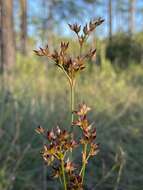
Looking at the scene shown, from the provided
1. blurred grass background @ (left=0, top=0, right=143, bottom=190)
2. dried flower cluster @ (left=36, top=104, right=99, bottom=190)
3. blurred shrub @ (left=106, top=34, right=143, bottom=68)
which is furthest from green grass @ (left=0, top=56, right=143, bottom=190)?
blurred shrub @ (left=106, top=34, right=143, bottom=68)

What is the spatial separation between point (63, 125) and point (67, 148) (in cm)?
279

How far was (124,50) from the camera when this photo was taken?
39.8ft

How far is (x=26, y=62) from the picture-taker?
930 centimetres

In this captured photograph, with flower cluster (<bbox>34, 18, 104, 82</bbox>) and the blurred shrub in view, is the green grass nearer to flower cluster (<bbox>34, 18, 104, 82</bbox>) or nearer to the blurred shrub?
flower cluster (<bbox>34, 18, 104, 82</bbox>)

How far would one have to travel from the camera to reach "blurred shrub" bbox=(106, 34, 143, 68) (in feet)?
38.9

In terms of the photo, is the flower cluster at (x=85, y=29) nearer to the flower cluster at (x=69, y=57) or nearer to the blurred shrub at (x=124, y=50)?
the flower cluster at (x=69, y=57)

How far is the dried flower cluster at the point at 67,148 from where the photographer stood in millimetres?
505

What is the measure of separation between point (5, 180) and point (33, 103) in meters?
1.50

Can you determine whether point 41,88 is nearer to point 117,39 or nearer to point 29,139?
point 29,139

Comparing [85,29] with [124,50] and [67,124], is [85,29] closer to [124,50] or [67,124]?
[67,124]

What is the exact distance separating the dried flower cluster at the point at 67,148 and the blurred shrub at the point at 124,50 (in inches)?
435

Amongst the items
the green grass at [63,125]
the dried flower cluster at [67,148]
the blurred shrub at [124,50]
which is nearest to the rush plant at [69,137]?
the dried flower cluster at [67,148]

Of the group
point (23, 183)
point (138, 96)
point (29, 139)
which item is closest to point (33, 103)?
point (29, 139)

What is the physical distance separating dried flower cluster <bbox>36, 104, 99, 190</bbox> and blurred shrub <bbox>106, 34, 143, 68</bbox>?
36.2 feet
